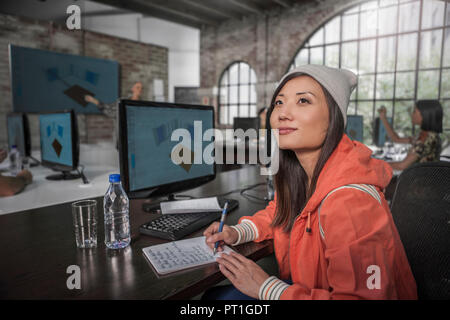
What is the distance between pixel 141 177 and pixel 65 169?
115 cm

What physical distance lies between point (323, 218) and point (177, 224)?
53 cm

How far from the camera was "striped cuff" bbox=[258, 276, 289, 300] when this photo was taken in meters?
0.73

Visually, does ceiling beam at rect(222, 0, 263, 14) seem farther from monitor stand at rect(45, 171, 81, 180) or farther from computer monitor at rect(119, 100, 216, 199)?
computer monitor at rect(119, 100, 216, 199)


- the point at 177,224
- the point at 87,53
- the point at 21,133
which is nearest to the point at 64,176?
the point at 21,133

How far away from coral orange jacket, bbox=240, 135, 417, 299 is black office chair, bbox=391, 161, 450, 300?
60 millimetres

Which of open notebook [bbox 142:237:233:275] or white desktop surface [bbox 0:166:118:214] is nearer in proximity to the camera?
open notebook [bbox 142:237:233:275]

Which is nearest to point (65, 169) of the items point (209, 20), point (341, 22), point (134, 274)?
point (134, 274)

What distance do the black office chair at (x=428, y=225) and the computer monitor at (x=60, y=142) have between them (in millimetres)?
1854

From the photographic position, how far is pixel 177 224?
1.06 m

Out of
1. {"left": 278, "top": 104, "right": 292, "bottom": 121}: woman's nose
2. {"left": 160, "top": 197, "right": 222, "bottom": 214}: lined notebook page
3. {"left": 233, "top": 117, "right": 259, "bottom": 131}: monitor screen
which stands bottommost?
{"left": 160, "top": 197, "right": 222, "bottom": 214}: lined notebook page

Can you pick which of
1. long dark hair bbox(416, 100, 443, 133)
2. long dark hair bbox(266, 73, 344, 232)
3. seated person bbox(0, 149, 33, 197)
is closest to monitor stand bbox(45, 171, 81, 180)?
seated person bbox(0, 149, 33, 197)

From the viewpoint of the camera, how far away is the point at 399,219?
0.95 metres

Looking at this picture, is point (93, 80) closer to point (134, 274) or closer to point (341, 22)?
point (341, 22)

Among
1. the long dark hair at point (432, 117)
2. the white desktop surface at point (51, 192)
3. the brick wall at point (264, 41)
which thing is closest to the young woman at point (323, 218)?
the white desktop surface at point (51, 192)
